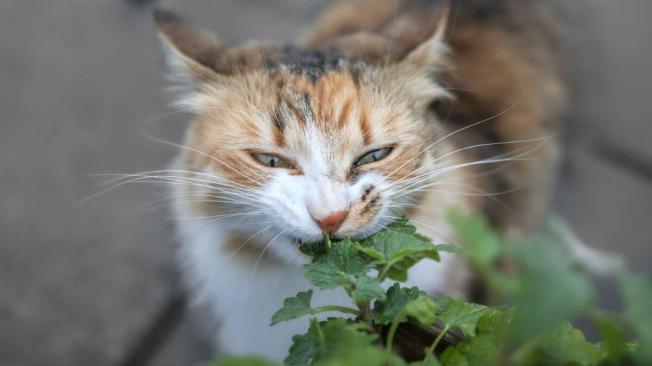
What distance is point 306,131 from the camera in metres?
1.30

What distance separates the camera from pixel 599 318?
784mm

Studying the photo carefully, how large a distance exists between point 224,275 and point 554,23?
5.60 ft

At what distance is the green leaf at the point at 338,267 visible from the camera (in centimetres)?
104

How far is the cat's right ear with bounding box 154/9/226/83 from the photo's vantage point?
151 cm

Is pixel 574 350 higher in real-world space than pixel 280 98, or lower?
lower

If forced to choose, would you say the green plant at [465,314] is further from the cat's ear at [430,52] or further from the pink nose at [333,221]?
the cat's ear at [430,52]

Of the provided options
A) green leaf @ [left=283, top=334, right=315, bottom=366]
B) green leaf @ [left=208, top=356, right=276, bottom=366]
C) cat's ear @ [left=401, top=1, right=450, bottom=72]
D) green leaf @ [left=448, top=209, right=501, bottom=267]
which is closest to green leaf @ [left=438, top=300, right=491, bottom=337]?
green leaf @ [left=448, top=209, right=501, bottom=267]

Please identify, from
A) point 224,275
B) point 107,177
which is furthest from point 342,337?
point 107,177

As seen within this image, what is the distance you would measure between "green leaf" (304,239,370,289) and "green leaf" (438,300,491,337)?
0.15 metres

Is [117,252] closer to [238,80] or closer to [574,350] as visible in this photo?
[238,80]

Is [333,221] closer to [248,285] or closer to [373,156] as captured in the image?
[373,156]

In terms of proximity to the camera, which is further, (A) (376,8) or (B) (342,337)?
(A) (376,8)

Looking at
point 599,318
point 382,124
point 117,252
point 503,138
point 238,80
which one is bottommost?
point 599,318

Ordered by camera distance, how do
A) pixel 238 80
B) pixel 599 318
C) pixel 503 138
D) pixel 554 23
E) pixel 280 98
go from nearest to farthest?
pixel 599 318, pixel 280 98, pixel 238 80, pixel 503 138, pixel 554 23
